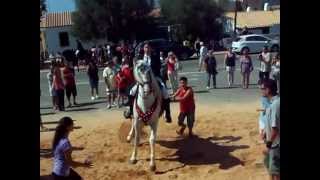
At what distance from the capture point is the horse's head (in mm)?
9945

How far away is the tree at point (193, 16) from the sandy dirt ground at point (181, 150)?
2866 cm

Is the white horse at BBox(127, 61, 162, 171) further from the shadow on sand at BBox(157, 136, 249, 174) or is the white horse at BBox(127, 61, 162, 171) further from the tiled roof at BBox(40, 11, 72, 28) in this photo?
the tiled roof at BBox(40, 11, 72, 28)

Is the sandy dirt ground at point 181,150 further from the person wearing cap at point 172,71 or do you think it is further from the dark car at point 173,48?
the dark car at point 173,48

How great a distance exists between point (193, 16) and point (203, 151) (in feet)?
108

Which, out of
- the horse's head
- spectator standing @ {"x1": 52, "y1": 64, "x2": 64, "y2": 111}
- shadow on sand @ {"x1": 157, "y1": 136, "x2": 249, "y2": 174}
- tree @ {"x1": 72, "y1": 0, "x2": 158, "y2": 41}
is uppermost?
tree @ {"x1": 72, "y1": 0, "x2": 158, "y2": 41}

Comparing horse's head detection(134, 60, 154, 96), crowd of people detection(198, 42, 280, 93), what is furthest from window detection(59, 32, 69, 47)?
horse's head detection(134, 60, 154, 96)

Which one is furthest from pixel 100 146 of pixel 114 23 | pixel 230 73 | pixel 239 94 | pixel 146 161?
pixel 114 23

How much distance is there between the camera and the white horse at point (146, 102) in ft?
32.8

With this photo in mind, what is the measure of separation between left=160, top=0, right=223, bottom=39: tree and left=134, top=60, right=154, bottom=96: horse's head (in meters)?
32.2

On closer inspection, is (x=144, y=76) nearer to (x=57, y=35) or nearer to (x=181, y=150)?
(x=181, y=150)

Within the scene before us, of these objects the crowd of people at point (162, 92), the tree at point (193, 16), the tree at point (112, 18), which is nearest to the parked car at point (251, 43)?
the tree at point (193, 16)

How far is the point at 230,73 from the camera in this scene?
19.6 m
